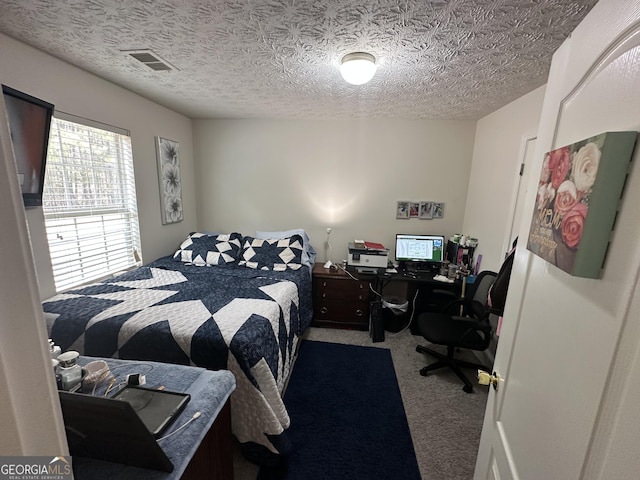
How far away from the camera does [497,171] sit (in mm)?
2434

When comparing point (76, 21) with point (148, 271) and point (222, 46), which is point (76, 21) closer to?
point (222, 46)

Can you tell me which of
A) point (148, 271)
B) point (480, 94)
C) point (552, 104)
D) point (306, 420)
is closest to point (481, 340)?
point (306, 420)

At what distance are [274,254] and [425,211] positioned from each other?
1.83 meters

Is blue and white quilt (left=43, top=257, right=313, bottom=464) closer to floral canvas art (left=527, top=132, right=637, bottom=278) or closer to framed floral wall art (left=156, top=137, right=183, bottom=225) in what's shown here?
framed floral wall art (left=156, top=137, right=183, bottom=225)

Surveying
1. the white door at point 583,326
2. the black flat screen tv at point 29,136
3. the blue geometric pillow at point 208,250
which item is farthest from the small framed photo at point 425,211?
the black flat screen tv at point 29,136

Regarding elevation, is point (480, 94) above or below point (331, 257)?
above

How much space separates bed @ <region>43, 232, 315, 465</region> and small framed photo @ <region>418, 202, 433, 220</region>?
1700mm

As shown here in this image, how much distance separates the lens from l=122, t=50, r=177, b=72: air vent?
1.63 m

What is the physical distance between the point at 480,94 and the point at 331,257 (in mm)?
2188

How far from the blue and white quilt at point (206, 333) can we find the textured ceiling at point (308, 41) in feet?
5.22

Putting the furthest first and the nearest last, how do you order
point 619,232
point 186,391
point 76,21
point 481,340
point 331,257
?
1. point 331,257
2. point 481,340
3. point 76,21
4. point 186,391
5. point 619,232

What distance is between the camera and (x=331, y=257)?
11.1 feet

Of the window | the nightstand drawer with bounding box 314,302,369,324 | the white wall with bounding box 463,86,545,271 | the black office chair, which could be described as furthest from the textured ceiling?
the nightstand drawer with bounding box 314,302,369,324

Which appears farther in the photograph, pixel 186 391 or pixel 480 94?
pixel 480 94
